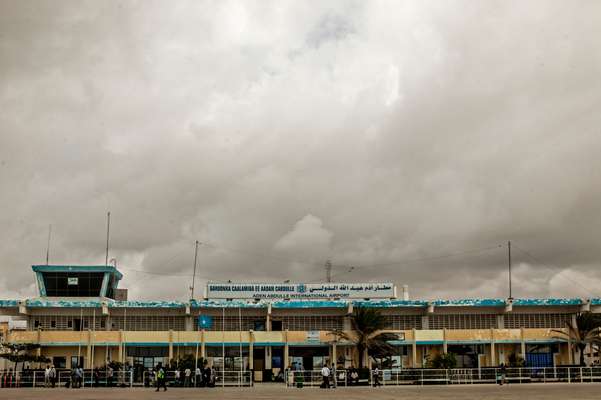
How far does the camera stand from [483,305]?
232 ft

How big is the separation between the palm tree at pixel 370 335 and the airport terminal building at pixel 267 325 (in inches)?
87.2

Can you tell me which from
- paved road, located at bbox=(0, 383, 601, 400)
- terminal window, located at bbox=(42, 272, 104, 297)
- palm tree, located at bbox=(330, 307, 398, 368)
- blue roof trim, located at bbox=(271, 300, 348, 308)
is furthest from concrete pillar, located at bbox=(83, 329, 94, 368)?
palm tree, located at bbox=(330, 307, 398, 368)

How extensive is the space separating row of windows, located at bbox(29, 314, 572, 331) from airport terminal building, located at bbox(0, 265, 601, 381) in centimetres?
10

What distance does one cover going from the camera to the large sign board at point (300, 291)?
7250cm

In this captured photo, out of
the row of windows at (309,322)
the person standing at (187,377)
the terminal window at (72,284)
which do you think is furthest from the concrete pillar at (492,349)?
the terminal window at (72,284)

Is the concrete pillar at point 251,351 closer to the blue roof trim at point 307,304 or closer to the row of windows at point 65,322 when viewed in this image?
the blue roof trim at point 307,304

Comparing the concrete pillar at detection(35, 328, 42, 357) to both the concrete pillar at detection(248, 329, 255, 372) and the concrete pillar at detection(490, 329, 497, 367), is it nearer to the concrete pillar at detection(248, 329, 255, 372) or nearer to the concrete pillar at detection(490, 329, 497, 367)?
the concrete pillar at detection(248, 329, 255, 372)

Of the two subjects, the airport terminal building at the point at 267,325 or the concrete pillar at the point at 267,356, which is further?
the concrete pillar at the point at 267,356

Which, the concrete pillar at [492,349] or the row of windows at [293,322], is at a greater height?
the row of windows at [293,322]

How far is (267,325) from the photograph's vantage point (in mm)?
70688

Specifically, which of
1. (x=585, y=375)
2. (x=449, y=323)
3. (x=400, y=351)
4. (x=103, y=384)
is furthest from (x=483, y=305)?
(x=103, y=384)

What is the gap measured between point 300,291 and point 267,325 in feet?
16.9

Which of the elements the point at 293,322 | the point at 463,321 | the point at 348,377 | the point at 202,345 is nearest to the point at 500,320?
the point at 463,321

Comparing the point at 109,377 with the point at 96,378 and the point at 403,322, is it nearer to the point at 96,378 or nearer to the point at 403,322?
the point at 96,378
